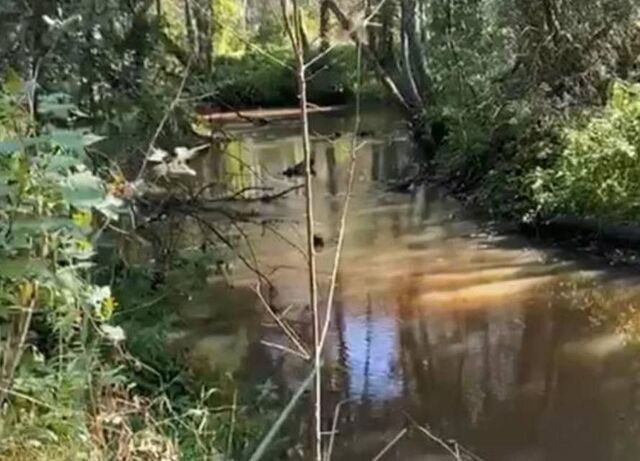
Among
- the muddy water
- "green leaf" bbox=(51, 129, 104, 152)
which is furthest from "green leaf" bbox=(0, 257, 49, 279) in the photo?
the muddy water

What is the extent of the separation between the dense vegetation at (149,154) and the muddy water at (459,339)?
660 mm

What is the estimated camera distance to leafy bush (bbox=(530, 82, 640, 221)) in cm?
864

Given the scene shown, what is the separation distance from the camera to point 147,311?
15.6 ft

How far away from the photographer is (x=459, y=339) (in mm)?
6516

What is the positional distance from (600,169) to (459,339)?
311cm

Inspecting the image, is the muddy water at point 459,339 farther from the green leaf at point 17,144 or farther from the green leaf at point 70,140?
the green leaf at point 17,144

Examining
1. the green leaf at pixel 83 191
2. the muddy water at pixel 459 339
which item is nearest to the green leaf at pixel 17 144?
the green leaf at pixel 83 191

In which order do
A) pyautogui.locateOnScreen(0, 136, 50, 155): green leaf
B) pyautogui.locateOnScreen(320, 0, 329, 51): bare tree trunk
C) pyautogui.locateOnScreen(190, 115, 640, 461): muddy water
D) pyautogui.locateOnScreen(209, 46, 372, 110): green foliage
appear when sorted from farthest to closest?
pyautogui.locateOnScreen(209, 46, 372, 110): green foliage
pyautogui.locateOnScreen(190, 115, 640, 461): muddy water
pyautogui.locateOnScreen(320, 0, 329, 51): bare tree trunk
pyautogui.locateOnScreen(0, 136, 50, 155): green leaf

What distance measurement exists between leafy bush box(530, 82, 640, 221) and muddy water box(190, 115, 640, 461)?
20.7 inches

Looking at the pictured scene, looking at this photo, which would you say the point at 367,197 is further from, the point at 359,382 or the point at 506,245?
the point at 359,382

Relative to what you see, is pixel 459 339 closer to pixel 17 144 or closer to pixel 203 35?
pixel 203 35

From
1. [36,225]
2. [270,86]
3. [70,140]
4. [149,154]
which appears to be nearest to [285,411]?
[36,225]

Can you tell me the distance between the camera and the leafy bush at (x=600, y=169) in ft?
28.3

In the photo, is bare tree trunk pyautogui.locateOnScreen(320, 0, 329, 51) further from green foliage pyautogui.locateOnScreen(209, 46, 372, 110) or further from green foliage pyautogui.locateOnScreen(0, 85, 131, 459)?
green foliage pyautogui.locateOnScreen(209, 46, 372, 110)
